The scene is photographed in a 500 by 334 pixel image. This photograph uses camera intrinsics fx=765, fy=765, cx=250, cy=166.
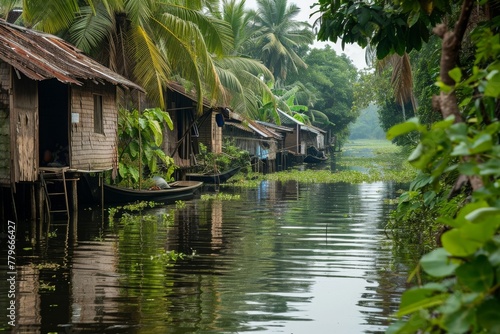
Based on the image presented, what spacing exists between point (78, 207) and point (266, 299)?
11.5 m

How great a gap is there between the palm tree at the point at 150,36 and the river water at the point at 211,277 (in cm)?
453

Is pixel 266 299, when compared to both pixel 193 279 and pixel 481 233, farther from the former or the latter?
pixel 481 233

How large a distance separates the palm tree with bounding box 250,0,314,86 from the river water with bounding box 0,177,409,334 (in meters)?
32.4

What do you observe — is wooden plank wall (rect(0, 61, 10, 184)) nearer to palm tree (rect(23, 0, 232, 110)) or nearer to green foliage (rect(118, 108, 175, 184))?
palm tree (rect(23, 0, 232, 110))

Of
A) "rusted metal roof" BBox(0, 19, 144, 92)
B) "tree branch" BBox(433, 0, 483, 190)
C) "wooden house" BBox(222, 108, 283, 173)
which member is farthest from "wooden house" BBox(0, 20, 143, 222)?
"wooden house" BBox(222, 108, 283, 173)

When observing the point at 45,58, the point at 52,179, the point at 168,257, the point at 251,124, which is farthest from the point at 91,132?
the point at 251,124

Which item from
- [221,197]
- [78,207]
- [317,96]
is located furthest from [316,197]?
[317,96]

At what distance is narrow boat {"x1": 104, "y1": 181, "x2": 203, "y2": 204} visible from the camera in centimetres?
1855

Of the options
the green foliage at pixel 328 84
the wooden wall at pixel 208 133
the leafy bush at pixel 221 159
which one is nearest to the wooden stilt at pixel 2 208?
the leafy bush at pixel 221 159

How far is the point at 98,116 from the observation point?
18.4 meters

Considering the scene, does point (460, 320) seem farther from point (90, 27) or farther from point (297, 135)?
point (297, 135)

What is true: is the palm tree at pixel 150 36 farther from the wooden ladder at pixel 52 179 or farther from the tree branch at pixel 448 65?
the tree branch at pixel 448 65

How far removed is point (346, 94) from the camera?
6425 centimetres

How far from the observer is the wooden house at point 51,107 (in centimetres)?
1433
